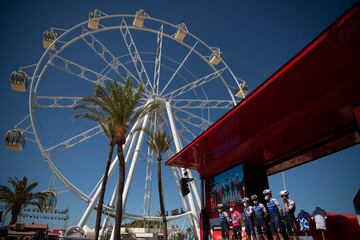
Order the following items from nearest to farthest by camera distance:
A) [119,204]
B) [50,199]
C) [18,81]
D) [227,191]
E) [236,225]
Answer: [236,225], [227,191], [119,204], [18,81], [50,199]

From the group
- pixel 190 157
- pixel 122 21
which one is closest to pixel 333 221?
pixel 190 157

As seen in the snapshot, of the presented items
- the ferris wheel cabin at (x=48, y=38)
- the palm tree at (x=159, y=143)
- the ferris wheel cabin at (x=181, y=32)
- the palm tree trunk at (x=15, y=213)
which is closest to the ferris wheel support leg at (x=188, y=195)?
the palm tree at (x=159, y=143)

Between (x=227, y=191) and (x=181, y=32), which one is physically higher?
(x=181, y=32)

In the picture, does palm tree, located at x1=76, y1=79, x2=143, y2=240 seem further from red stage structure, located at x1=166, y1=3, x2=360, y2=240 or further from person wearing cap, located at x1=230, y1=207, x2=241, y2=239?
person wearing cap, located at x1=230, y1=207, x2=241, y2=239

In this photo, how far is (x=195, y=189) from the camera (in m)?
21.6

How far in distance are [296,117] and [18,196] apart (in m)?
32.5

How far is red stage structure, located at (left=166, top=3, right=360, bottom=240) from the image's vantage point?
5.91m

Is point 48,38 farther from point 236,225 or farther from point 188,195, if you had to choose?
point 236,225

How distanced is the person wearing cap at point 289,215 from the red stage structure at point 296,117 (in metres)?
2.56

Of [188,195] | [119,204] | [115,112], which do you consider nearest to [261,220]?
[119,204]

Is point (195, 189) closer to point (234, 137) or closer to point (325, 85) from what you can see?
point (234, 137)

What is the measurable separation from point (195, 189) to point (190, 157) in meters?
9.68

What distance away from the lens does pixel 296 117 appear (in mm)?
8539

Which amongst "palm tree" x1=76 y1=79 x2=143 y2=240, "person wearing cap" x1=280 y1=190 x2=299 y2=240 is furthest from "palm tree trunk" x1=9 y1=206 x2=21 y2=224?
"person wearing cap" x1=280 y1=190 x2=299 y2=240
